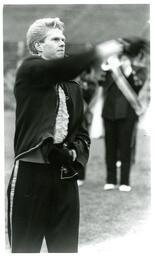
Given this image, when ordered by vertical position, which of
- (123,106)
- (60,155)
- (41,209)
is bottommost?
(41,209)

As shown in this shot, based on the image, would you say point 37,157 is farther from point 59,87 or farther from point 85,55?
point 85,55

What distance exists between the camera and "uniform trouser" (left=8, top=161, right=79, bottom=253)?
3176 millimetres

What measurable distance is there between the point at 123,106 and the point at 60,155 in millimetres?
3907

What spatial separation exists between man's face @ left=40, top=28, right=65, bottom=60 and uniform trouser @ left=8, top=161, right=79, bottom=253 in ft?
1.98

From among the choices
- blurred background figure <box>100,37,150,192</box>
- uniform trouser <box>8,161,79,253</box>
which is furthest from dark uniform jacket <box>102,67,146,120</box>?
uniform trouser <box>8,161,79,253</box>

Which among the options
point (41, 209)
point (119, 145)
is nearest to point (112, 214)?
point (119, 145)

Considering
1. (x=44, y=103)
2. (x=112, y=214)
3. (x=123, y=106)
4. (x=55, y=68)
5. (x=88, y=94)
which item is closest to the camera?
(x=55, y=68)

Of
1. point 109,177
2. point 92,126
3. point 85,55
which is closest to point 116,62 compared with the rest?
point 92,126

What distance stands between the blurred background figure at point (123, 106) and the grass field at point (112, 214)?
0.93ft

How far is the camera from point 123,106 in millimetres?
6996

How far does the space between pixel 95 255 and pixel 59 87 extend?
166cm

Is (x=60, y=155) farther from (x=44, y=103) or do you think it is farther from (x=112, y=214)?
(x=112, y=214)

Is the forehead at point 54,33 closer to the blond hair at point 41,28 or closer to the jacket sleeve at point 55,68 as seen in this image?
the blond hair at point 41,28

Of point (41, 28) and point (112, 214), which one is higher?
point (41, 28)
